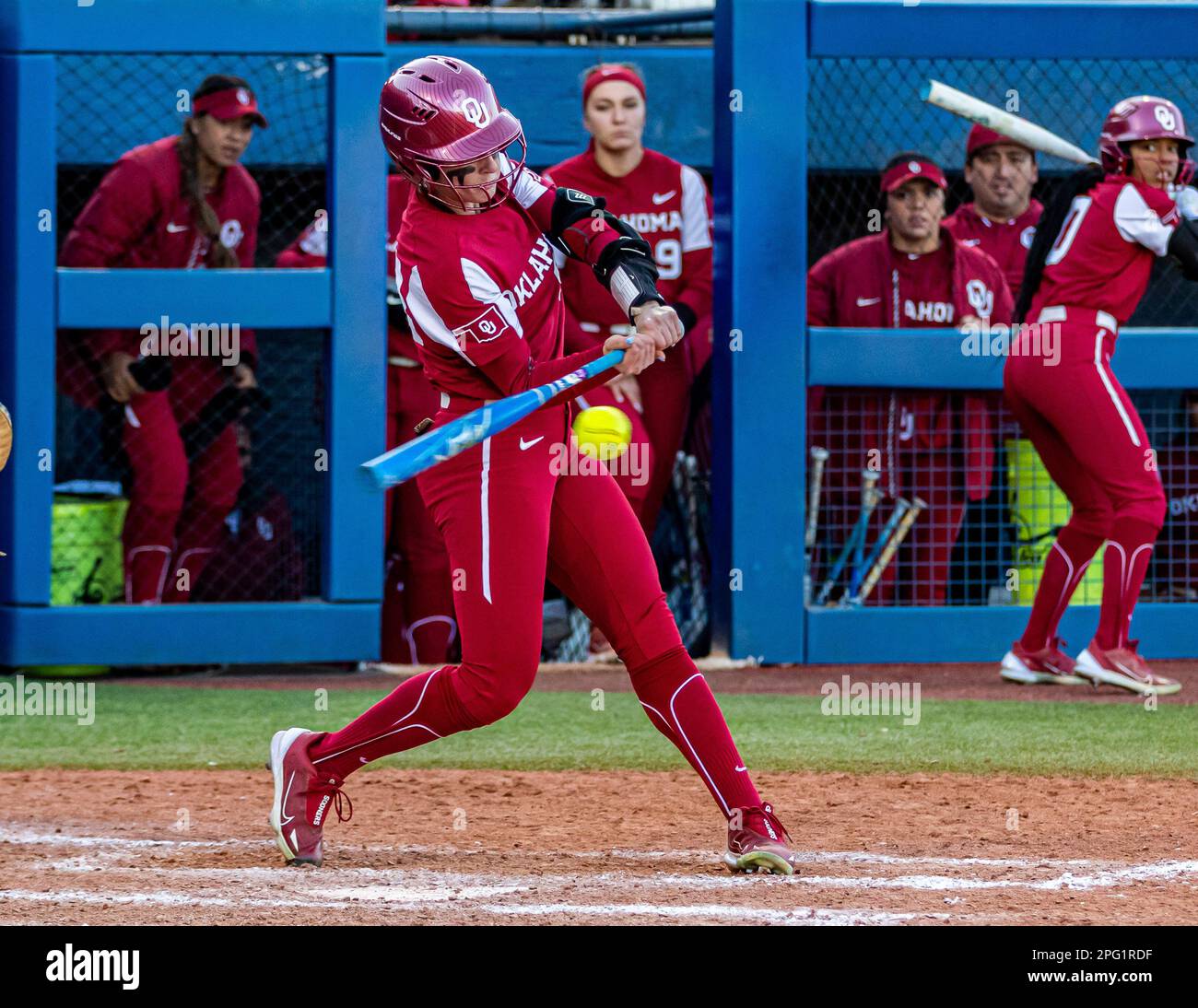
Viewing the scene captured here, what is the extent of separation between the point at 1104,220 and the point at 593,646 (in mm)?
2780

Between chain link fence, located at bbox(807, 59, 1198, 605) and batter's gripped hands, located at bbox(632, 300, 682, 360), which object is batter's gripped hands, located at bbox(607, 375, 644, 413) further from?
batter's gripped hands, located at bbox(632, 300, 682, 360)

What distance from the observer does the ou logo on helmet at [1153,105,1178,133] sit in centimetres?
641

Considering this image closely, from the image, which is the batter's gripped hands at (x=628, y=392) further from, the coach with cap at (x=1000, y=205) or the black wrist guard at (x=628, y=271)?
the black wrist guard at (x=628, y=271)

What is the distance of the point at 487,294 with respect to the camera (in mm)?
3758

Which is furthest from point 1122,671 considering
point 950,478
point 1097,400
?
point 950,478

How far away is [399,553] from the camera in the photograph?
768cm

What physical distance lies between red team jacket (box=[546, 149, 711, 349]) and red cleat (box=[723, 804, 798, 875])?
375cm

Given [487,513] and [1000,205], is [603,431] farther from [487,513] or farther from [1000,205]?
[487,513]

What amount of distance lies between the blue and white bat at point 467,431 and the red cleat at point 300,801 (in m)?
→ 0.79

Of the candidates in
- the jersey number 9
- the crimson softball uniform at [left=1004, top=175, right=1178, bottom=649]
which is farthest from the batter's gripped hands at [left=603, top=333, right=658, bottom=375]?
the jersey number 9

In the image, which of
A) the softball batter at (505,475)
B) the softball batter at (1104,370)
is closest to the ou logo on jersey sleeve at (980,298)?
the softball batter at (1104,370)

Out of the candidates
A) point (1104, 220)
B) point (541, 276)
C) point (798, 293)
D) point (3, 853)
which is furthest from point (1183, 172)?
point (3, 853)

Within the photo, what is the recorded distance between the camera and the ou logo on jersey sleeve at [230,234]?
732 cm

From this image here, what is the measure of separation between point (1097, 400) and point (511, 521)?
129 inches
